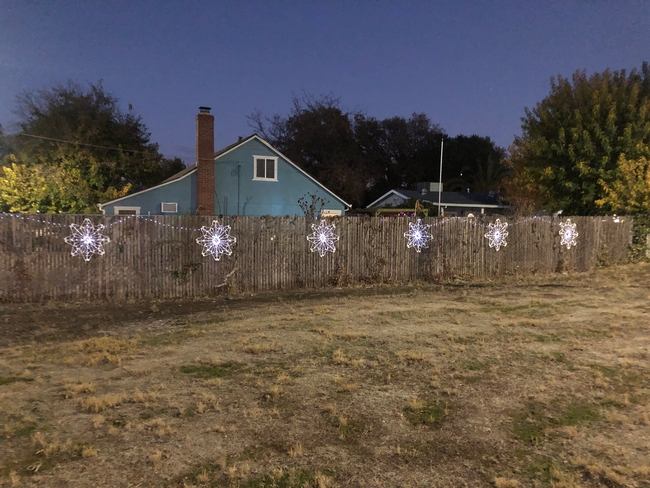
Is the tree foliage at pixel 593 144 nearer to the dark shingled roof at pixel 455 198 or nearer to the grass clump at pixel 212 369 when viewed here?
the dark shingled roof at pixel 455 198

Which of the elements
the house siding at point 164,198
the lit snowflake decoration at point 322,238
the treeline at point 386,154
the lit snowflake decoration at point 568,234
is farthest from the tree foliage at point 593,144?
the house siding at point 164,198

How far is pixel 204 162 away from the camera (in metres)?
21.2

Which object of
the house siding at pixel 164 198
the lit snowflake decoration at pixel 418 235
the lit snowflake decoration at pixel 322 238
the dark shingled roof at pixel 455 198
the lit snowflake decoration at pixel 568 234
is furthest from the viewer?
the dark shingled roof at pixel 455 198

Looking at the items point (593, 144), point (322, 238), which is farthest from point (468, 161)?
point (322, 238)

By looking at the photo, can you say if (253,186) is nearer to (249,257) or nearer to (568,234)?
(249,257)

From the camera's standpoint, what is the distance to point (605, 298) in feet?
37.6

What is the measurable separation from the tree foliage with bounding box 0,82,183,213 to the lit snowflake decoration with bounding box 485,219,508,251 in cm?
2042

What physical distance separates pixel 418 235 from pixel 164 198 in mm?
13438

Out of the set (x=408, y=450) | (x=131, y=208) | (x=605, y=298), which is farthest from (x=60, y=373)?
(x=131, y=208)

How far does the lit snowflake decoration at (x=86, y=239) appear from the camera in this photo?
384 inches

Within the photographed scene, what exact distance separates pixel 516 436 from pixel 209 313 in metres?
6.46

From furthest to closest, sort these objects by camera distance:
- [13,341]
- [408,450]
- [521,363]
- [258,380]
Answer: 1. [13,341]
2. [521,363]
3. [258,380]
4. [408,450]

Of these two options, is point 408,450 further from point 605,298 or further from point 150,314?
point 605,298

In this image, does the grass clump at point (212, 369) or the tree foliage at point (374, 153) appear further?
the tree foliage at point (374, 153)
